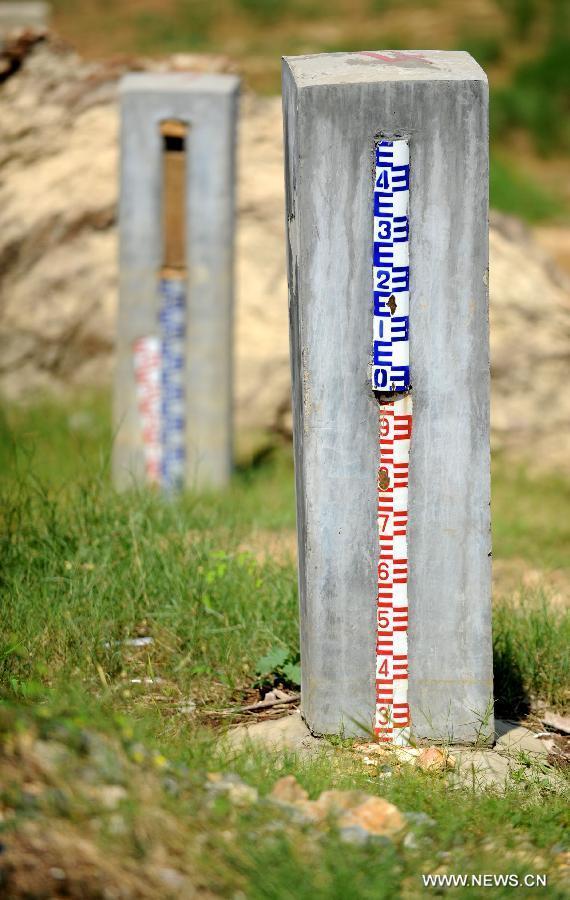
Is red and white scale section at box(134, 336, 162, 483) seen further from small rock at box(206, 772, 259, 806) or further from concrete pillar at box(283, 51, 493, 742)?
small rock at box(206, 772, 259, 806)

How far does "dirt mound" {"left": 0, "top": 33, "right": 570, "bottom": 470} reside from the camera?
726 centimetres

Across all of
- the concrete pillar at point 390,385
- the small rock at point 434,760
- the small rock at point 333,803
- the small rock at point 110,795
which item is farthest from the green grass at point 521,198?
the small rock at point 110,795

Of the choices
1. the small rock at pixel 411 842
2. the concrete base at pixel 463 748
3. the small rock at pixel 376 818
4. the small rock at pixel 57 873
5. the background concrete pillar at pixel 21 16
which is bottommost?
the concrete base at pixel 463 748

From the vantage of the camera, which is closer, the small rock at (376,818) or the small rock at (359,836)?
the small rock at (359,836)

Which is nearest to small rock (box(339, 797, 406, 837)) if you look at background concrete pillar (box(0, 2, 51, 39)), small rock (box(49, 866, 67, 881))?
small rock (box(49, 866, 67, 881))

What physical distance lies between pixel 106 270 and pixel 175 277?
1.71 metres

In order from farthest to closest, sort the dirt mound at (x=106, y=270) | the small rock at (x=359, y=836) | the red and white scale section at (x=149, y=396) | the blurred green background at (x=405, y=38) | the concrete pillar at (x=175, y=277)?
the blurred green background at (x=405, y=38), the dirt mound at (x=106, y=270), the red and white scale section at (x=149, y=396), the concrete pillar at (x=175, y=277), the small rock at (x=359, y=836)

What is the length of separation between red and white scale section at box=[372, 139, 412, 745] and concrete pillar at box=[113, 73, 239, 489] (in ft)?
8.38

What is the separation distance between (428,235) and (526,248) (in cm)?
451

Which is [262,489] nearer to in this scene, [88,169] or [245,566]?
[245,566]

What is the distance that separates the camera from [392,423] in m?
3.37

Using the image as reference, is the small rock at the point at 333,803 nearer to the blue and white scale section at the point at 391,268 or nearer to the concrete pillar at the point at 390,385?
the concrete pillar at the point at 390,385

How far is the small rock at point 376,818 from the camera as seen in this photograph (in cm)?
281

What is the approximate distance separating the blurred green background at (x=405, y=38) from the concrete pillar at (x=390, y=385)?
417 inches
